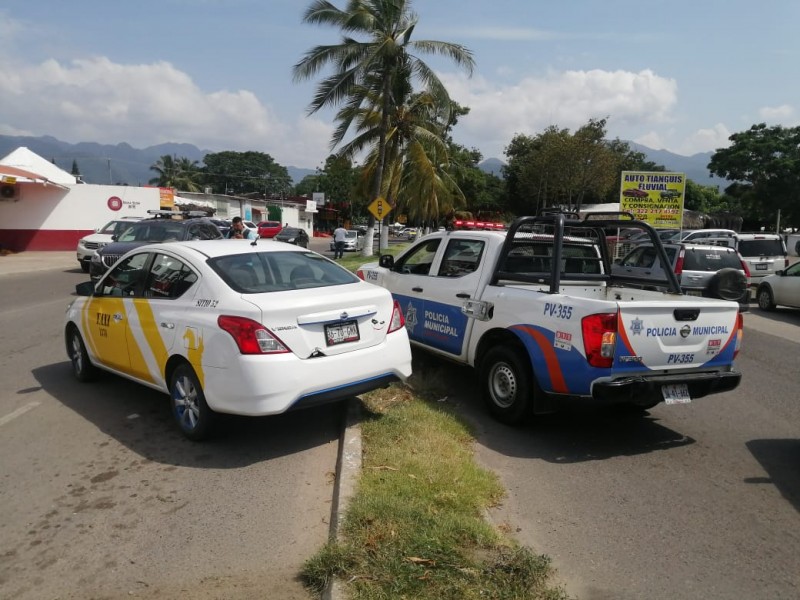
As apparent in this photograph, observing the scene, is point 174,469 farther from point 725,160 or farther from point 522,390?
point 725,160

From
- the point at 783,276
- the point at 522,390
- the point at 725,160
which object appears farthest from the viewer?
the point at 725,160

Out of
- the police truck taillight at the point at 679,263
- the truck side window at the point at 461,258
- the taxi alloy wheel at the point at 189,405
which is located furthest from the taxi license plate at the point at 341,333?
the police truck taillight at the point at 679,263

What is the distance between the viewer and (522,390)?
5539 millimetres

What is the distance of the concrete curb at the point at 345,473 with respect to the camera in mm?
3168

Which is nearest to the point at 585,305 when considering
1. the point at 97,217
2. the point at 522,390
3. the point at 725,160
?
the point at 522,390

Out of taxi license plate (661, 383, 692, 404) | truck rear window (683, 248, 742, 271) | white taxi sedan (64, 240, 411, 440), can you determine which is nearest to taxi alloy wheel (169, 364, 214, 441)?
white taxi sedan (64, 240, 411, 440)

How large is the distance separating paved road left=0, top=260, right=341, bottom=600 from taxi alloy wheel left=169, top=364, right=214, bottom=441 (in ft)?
0.51

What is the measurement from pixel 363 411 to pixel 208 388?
1.62 m

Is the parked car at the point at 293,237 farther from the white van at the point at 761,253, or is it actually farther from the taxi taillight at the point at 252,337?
the taxi taillight at the point at 252,337

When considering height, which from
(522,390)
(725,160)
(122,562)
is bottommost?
(122,562)

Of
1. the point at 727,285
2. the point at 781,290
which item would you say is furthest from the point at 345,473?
the point at 781,290

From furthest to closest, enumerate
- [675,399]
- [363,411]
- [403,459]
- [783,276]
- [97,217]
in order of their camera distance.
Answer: [97,217], [783,276], [363,411], [675,399], [403,459]

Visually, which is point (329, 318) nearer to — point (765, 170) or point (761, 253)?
point (761, 253)

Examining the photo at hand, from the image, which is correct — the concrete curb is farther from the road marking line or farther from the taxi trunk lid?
the road marking line
